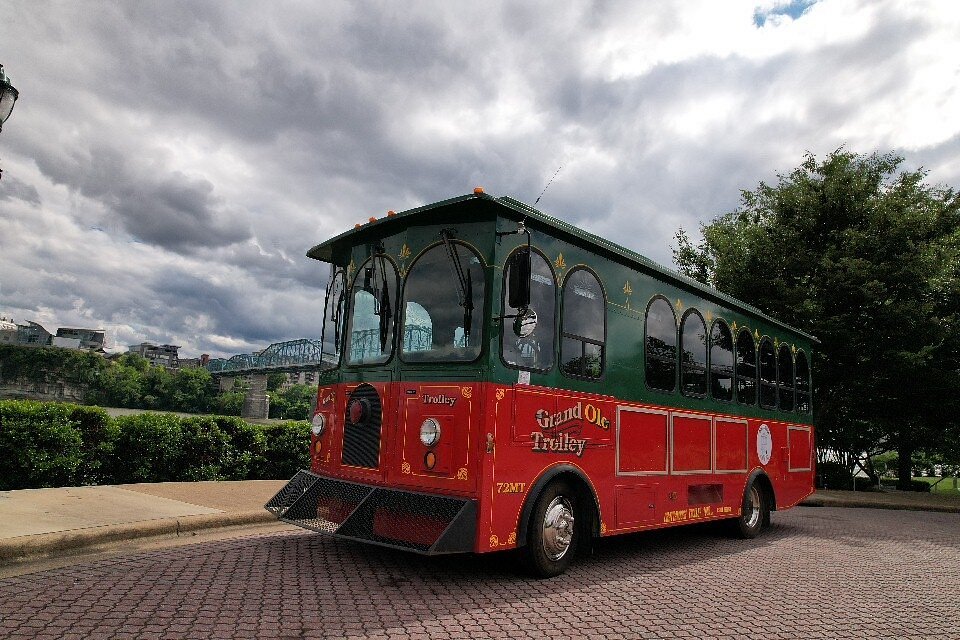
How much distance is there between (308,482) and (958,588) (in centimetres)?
671

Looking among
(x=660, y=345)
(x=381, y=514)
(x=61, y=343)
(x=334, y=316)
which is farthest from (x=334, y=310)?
(x=61, y=343)

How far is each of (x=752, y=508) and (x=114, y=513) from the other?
830 centimetres

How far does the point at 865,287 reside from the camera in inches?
714

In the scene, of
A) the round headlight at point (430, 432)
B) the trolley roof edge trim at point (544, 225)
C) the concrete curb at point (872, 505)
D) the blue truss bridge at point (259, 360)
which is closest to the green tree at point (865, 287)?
the concrete curb at point (872, 505)

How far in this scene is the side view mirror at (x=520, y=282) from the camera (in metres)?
5.38

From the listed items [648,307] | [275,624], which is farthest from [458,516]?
[648,307]

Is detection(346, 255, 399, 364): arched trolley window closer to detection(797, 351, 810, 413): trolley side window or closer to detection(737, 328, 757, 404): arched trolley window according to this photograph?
detection(737, 328, 757, 404): arched trolley window

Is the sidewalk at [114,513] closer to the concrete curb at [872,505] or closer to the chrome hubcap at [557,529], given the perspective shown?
the chrome hubcap at [557,529]

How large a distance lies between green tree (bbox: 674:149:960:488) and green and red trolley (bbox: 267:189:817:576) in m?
13.3

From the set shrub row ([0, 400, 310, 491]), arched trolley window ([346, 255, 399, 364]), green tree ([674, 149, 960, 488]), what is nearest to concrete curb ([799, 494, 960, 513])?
green tree ([674, 149, 960, 488])

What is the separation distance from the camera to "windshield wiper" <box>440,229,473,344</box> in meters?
5.57

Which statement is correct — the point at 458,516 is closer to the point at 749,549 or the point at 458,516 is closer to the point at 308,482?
the point at 308,482

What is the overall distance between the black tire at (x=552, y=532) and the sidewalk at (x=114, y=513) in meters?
3.92

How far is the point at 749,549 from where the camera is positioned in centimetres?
829
